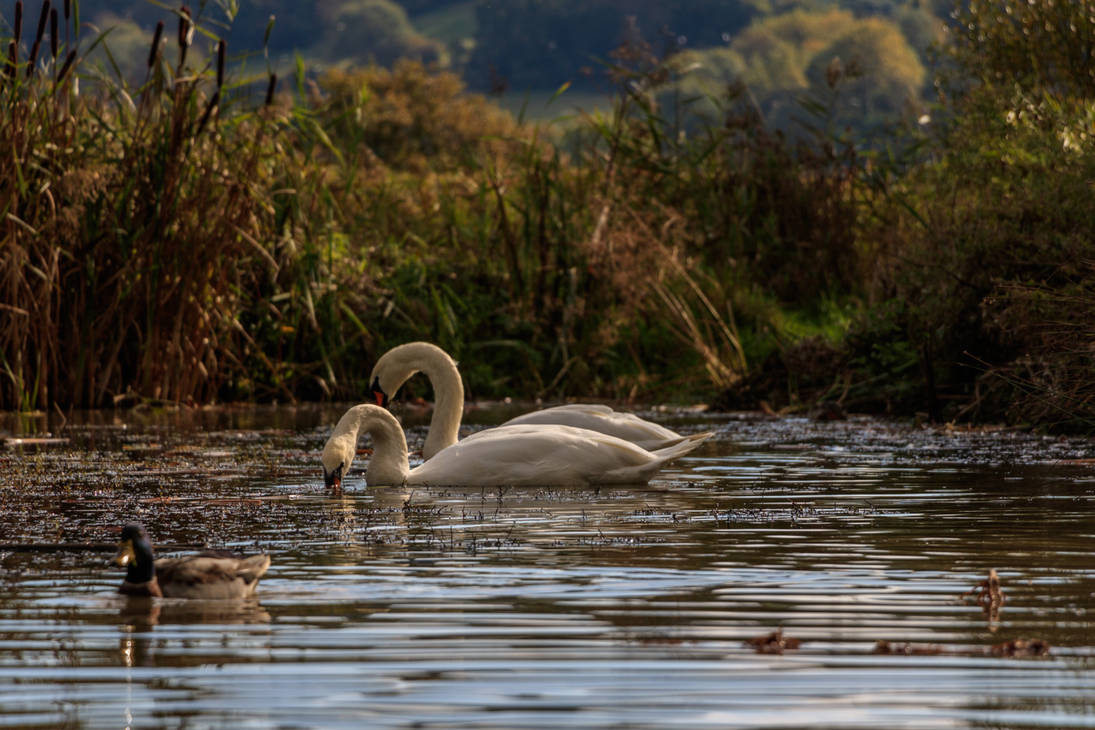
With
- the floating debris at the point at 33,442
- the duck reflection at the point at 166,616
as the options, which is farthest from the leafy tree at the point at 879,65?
the duck reflection at the point at 166,616

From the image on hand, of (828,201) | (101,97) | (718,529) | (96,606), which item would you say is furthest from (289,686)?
(828,201)

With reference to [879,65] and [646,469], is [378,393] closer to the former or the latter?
[646,469]

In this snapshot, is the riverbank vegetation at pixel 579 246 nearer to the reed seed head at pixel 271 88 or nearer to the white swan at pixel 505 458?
the reed seed head at pixel 271 88

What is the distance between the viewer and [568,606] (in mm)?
6047

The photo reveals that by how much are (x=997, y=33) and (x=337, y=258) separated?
305 inches

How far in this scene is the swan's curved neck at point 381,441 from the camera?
10.5 m

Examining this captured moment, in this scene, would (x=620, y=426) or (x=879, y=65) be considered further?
(x=879, y=65)

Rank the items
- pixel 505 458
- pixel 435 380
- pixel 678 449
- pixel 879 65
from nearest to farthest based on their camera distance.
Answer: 1. pixel 505 458
2. pixel 678 449
3. pixel 435 380
4. pixel 879 65

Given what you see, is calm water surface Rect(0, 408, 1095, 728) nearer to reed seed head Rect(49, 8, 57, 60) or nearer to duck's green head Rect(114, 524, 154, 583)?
duck's green head Rect(114, 524, 154, 583)

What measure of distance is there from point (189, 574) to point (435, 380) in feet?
19.1

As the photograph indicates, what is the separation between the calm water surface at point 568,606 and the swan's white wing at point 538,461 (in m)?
0.13

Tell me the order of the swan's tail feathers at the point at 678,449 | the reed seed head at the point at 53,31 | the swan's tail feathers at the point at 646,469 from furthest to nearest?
1. the reed seed head at the point at 53,31
2. the swan's tail feathers at the point at 678,449
3. the swan's tail feathers at the point at 646,469

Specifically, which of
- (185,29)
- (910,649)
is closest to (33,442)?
(185,29)

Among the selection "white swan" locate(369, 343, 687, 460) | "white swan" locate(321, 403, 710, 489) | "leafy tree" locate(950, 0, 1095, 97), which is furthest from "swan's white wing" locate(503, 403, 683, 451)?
"leafy tree" locate(950, 0, 1095, 97)
